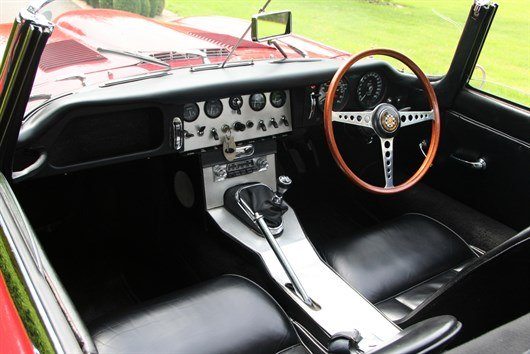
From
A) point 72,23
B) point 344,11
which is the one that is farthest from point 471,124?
point 72,23

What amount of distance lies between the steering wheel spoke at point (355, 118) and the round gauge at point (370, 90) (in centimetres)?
40

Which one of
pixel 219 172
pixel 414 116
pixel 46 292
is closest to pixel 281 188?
pixel 219 172

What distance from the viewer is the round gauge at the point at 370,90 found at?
9.34 ft

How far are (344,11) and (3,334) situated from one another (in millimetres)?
3877

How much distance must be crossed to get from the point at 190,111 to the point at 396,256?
120 cm

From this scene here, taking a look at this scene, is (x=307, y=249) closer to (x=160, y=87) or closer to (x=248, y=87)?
(x=248, y=87)

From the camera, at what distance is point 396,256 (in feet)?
8.14

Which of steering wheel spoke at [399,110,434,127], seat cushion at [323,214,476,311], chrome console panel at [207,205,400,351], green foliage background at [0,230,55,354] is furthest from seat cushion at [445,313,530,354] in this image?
steering wheel spoke at [399,110,434,127]

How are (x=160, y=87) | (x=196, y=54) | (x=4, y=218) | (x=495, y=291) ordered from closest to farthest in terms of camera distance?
(x=4, y=218), (x=495, y=291), (x=160, y=87), (x=196, y=54)

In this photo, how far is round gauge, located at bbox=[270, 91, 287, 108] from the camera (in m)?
2.71

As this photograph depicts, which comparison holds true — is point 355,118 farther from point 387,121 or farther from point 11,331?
point 11,331

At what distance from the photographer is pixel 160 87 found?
2.31m

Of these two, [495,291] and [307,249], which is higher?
[495,291]

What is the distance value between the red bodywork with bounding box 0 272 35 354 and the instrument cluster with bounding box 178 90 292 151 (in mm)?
1491
